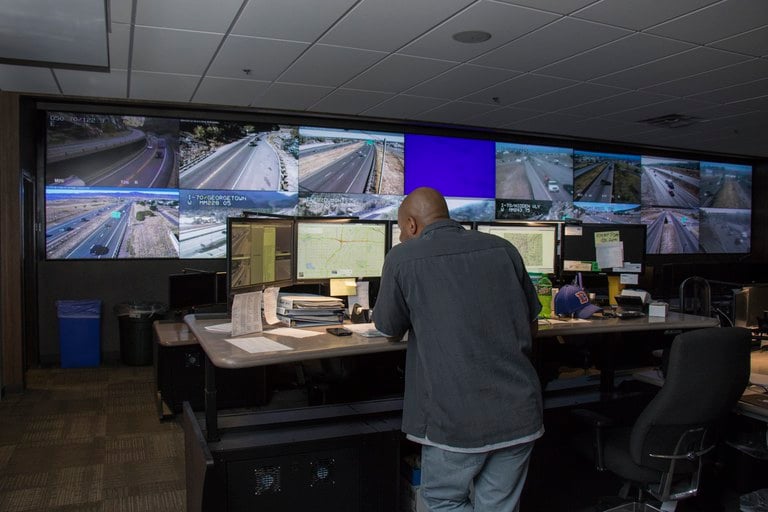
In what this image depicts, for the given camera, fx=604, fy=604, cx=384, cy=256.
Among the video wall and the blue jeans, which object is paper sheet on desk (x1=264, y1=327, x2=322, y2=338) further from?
the video wall

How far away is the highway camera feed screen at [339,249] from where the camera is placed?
2.81 m

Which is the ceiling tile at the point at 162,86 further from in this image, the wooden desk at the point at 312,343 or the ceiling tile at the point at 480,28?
the wooden desk at the point at 312,343

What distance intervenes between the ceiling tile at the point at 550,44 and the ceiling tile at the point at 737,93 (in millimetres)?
1746

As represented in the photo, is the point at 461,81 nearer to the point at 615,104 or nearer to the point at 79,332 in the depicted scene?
the point at 615,104

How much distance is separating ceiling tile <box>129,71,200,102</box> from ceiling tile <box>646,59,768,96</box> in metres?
3.77

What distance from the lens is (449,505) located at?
72.1 inches

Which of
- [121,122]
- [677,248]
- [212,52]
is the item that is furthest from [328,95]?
[677,248]

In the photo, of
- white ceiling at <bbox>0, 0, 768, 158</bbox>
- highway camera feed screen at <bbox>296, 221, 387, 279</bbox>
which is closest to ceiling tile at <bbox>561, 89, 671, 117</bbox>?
white ceiling at <bbox>0, 0, 768, 158</bbox>

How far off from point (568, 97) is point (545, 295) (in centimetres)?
292

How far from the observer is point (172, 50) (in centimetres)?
405

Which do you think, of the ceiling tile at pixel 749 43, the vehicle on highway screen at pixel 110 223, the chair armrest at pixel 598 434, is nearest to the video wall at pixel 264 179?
the vehicle on highway screen at pixel 110 223

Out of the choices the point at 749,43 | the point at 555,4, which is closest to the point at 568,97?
the point at 749,43

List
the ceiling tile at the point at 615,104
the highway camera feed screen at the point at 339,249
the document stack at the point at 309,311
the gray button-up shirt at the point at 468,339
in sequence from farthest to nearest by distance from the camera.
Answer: the ceiling tile at the point at 615,104 → the highway camera feed screen at the point at 339,249 → the document stack at the point at 309,311 → the gray button-up shirt at the point at 468,339

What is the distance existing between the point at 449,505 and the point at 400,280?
0.70 metres
